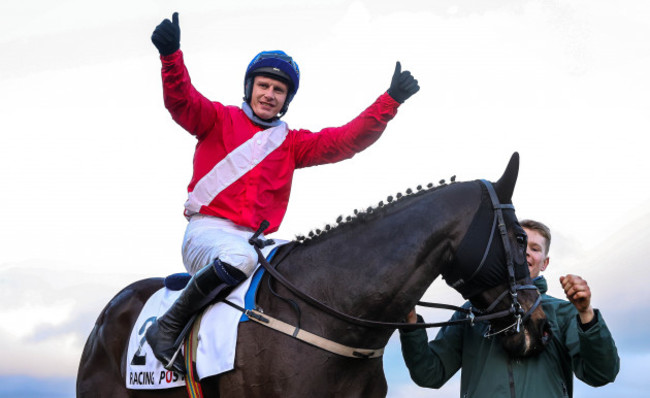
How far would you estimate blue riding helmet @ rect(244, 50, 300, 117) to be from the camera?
214 inches

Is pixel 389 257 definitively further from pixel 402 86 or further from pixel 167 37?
pixel 167 37

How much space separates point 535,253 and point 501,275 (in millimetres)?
887

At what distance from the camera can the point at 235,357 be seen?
14.2 feet

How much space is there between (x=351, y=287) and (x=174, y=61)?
6.71ft

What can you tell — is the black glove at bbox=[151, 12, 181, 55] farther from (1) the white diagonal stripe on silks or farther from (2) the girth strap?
(2) the girth strap

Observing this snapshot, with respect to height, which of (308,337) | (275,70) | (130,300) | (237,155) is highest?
(275,70)

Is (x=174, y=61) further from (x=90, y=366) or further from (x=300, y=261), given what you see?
(x=90, y=366)

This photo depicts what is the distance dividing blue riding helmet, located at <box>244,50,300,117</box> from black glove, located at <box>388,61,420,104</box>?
83 centimetres

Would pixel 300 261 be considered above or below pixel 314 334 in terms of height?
above

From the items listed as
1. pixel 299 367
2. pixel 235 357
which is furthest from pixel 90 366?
pixel 299 367

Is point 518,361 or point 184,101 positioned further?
point 184,101

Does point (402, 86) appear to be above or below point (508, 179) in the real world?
above

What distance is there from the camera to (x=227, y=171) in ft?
16.8

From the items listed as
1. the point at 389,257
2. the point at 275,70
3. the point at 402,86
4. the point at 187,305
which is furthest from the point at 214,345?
the point at 402,86
